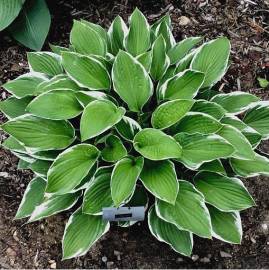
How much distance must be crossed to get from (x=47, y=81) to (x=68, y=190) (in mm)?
568

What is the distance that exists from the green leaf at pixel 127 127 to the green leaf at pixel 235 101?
0.44 meters

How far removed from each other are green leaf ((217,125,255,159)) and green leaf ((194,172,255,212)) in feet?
0.45

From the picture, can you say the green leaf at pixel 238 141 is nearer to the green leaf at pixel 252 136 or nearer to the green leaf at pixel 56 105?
the green leaf at pixel 252 136

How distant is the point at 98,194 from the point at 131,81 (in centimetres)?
53

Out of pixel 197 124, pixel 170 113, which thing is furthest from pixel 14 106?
pixel 197 124

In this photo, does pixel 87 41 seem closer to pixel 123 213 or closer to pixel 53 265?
pixel 123 213

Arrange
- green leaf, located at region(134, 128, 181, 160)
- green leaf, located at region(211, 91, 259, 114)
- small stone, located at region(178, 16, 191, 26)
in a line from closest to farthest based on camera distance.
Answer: green leaf, located at region(134, 128, 181, 160) → green leaf, located at region(211, 91, 259, 114) → small stone, located at region(178, 16, 191, 26)

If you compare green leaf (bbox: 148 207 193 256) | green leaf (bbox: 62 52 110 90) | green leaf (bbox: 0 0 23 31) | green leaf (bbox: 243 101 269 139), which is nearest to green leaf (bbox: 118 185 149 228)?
green leaf (bbox: 148 207 193 256)

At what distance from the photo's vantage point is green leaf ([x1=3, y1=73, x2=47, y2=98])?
2.42m

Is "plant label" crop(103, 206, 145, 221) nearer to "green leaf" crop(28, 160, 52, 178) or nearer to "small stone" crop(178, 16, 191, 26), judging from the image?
"green leaf" crop(28, 160, 52, 178)

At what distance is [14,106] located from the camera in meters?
2.43

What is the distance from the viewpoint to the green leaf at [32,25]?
3035mm

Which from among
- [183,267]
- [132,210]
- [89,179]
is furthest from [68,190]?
[183,267]

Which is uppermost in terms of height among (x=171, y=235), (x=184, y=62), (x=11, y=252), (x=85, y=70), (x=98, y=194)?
(x=85, y=70)
